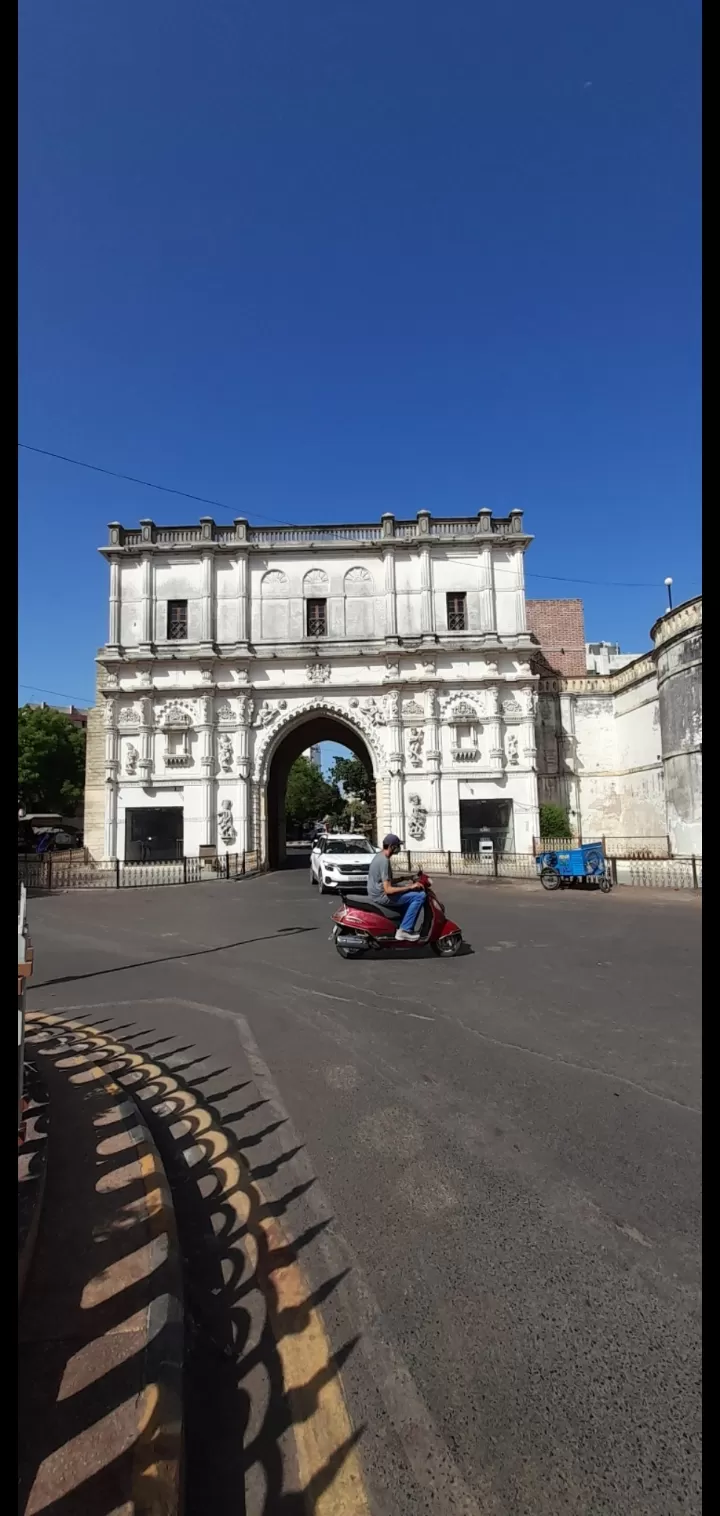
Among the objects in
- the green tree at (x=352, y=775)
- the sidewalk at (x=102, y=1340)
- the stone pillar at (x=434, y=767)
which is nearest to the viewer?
the sidewalk at (x=102, y=1340)

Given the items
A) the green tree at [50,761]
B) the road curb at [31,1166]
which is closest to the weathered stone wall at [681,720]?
the road curb at [31,1166]

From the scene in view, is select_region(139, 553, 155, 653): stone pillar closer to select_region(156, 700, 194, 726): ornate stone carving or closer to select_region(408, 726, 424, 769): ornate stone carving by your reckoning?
select_region(156, 700, 194, 726): ornate stone carving

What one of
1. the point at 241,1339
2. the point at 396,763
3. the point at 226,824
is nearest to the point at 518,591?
the point at 396,763

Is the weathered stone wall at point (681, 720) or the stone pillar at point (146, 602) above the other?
the stone pillar at point (146, 602)

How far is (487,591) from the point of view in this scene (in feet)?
91.2

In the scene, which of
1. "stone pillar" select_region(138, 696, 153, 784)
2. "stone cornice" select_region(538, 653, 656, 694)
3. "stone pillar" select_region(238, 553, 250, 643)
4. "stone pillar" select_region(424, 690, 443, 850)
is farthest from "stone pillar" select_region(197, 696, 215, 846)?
"stone cornice" select_region(538, 653, 656, 694)

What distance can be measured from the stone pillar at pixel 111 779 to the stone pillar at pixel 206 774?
3.31 meters

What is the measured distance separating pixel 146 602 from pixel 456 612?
1269cm

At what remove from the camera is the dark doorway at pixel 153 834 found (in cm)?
2673

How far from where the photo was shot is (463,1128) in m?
3.87

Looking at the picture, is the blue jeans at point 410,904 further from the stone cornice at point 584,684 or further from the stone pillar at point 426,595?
the stone cornice at point 584,684

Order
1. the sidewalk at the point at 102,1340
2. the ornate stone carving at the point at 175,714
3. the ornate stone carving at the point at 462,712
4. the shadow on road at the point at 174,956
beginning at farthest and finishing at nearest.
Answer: the ornate stone carving at the point at 175,714
the ornate stone carving at the point at 462,712
the shadow on road at the point at 174,956
the sidewalk at the point at 102,1340
